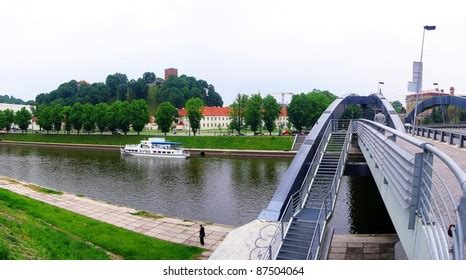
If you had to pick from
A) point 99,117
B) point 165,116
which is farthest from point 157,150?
point 99,117

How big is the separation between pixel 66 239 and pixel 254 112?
5233cm

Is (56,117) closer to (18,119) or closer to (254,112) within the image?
(18,119)

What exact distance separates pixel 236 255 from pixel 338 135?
12518 millimetres

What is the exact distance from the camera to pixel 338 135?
786 inches

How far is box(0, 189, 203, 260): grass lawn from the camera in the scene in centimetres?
936

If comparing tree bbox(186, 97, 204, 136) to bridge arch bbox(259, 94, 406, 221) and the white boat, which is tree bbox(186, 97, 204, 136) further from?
bridge arch bbox(259, 94, 406, 221)

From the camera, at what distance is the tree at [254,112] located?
207 feet

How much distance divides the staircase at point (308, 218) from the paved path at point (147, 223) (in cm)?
494

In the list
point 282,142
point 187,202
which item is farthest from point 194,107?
point 187,202

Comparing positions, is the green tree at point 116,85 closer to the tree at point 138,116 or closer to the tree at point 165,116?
the tree at point 138,116

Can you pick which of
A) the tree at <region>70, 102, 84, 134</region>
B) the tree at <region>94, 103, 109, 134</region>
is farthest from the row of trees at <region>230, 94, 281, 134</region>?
the tree at <region>70, 102, 84, 134</region>

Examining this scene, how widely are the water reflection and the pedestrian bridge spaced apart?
7805 mm

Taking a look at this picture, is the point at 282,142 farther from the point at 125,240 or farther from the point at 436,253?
the point at 436,253

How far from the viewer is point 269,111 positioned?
63.7 meters
